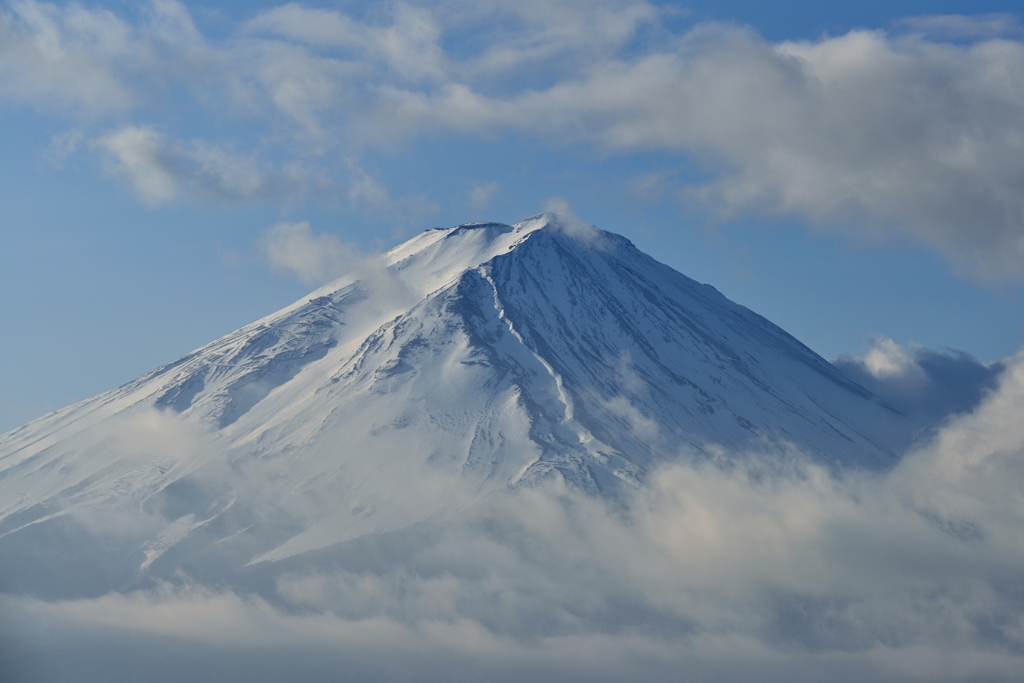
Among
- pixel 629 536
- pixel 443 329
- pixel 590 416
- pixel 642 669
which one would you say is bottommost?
pixel 642 669

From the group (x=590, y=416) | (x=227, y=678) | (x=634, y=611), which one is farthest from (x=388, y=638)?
(x=590, y=416)

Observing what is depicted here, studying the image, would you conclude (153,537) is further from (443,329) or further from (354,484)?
(443,329)

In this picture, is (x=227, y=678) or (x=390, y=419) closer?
(x=390, y=419)

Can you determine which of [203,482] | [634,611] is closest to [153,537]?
[203,482]

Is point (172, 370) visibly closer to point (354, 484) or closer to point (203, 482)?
point (203, 482)

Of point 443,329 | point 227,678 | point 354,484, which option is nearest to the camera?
point 354,484

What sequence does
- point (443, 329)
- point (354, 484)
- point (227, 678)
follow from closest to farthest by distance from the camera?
point (354, 484) → point (443, 329) → point (227, 678)

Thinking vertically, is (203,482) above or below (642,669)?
above
